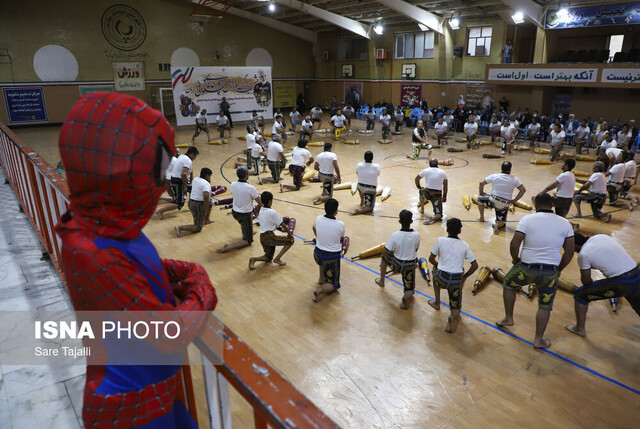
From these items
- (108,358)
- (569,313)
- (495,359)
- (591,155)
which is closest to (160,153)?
(108,358)

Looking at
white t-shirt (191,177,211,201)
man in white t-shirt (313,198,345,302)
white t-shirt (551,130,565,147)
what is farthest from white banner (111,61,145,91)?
man in white t-shirt (313,198,345,302)

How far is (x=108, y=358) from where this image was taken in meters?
1.43

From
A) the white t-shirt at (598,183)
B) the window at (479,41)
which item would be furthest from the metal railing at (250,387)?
the window at (479,41)

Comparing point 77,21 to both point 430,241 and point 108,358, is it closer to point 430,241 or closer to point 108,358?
point 430,241

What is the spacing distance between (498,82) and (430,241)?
1558cm

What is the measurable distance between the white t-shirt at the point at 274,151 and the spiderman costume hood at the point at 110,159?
1007cm

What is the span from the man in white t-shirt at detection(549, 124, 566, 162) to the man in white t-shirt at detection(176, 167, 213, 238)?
469 inches

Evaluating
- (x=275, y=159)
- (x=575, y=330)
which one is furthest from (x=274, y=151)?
(x=575, y=330)

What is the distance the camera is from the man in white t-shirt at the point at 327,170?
9906mm

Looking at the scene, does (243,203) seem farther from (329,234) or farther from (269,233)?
(329,234)

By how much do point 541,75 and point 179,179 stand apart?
1666cm

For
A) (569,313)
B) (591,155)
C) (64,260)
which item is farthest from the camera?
(591,155)

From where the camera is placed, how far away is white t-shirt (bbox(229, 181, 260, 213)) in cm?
716

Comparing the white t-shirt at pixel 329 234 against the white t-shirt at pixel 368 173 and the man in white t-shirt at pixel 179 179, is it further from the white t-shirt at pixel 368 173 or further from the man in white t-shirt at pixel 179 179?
the man in white t-shirt at pixel 179 179
